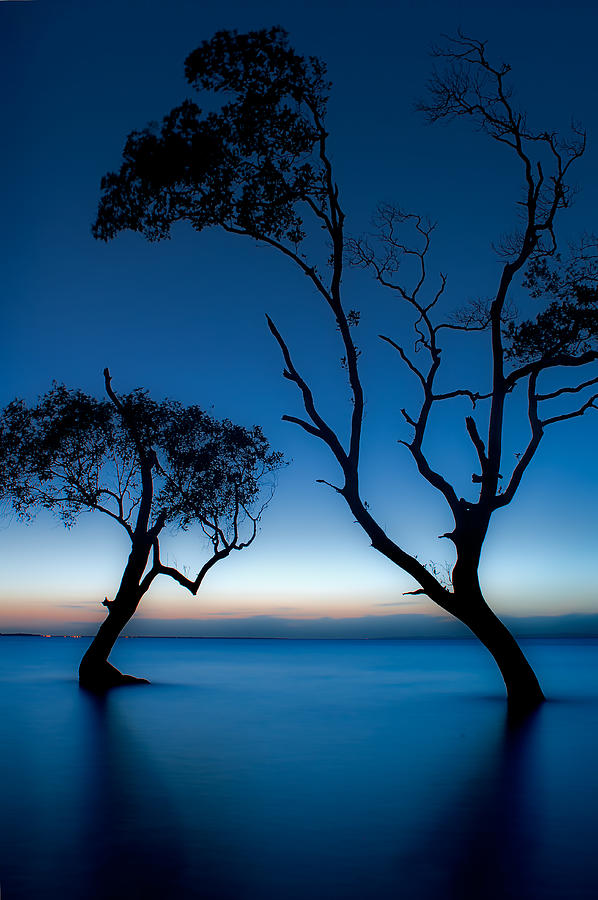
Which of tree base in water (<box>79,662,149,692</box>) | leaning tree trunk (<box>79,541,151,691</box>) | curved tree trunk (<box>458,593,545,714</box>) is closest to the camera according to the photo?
curved tree trunk (<box>458,593,545,714</box>)

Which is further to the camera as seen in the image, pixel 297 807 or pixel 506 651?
pixel 506 651

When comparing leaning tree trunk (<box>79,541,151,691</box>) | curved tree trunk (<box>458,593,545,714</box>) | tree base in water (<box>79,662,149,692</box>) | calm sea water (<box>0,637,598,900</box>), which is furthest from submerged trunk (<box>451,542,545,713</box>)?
tree base in water (<box>79,662,149,692</box>)

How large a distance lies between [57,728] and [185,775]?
28.8 feet

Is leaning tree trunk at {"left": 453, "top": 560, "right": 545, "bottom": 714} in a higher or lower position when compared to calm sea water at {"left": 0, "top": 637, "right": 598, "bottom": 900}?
higher

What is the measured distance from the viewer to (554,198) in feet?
70.3

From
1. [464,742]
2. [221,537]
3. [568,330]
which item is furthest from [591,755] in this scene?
[221,537]

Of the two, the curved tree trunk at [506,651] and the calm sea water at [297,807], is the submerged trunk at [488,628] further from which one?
the calm sea water at [297,807]

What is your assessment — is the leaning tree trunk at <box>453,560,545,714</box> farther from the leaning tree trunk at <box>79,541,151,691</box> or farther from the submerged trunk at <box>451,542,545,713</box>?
the leaning tree trunk at <box>79,541,151,691</box>

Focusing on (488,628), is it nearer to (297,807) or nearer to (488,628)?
(488,628)

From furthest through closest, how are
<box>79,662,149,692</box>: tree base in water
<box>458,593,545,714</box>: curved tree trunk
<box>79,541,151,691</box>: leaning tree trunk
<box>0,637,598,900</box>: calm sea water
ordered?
<box>79,662,149,692</box>: tree base in water < <box>79,541,151,691</box>: leaning tree trunk < <box>458,593,545,714</box>: curved tree trunk < <box>0,637,598,900</box>: calm sea water

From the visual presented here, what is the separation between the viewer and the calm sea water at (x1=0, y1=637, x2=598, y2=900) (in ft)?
26.0

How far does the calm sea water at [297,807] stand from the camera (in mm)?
7918

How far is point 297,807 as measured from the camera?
11594 millimetres

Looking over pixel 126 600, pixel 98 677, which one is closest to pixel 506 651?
pixel 126 600
